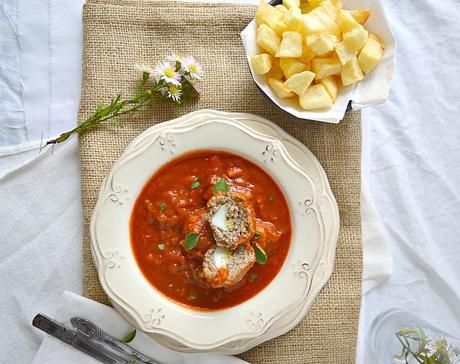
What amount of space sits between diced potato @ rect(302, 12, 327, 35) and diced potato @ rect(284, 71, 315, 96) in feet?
0.67

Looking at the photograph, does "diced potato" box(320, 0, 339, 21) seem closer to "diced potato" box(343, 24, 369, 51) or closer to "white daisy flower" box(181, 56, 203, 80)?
"diced potato" box(343, 24, 369, 51)

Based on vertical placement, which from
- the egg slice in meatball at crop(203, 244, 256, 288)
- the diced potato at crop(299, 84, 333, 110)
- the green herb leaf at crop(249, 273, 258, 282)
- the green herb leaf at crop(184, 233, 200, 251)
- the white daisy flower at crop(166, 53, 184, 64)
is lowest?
the green herb leaf at crop(249, 273, 258, 282)

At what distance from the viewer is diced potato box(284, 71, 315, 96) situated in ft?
9.70

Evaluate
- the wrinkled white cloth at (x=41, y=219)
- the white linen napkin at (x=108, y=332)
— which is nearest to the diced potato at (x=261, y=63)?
the wrinkled white cloth at (x=41, y=219)

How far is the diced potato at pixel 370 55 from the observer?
9.87 ft

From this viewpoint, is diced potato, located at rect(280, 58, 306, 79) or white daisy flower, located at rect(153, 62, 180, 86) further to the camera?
white daisy flower, located at rect(153, 62, 180, 86)

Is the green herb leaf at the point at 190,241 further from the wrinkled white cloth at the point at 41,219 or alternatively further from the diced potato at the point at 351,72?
the diced potato at the point at 351,72

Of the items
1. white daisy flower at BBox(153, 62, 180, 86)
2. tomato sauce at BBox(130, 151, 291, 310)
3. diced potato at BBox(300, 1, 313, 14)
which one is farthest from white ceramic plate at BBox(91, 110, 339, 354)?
diced potato at BBox(300, 1, 313, 14)

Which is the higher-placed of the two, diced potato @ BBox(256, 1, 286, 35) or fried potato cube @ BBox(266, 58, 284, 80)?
diced potato @ BBox(256, 1, 286, 35)

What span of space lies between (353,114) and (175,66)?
1047mm

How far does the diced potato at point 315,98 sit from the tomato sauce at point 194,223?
16.4 inches

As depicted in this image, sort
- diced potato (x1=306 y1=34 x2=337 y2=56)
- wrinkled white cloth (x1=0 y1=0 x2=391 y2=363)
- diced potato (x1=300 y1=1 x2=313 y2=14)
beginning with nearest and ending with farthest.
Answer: diced potato (x1=306 y1=34 x2=337 y2=56) → diced potato (x1=300 y1=1 x2=313 y2=14) → wrinkled white cloth (x1=0 y1=0 x2=391 y2=363)

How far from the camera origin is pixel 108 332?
3.24 metres

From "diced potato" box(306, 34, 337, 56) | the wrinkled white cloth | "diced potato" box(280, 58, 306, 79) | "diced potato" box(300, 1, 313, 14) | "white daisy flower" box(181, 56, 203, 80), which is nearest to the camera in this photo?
"diced potato" box(306, 34, 337, 56)
